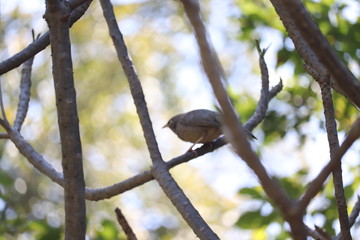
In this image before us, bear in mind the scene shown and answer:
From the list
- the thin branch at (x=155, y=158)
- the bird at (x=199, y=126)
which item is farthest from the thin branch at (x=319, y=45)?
the bird at (x=199, y=126)

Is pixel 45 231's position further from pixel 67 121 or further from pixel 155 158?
pixel 67 121

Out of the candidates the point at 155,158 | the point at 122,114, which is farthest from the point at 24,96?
the point at 122,114

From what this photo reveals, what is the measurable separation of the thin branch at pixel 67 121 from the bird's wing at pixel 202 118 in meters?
2.88

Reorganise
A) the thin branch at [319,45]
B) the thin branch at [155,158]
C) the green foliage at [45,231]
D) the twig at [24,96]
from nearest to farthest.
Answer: the thin branch at [319,45] < the thin branch at [155,158] < the twig at [24,96] < the green foliage at [45,231]

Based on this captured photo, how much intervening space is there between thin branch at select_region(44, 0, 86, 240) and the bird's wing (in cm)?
288

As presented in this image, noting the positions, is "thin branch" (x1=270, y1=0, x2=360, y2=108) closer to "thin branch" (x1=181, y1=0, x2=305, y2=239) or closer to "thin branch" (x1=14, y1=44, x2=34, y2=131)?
"thin branch" (x1=181, y1=0, x2=305, y2=239)

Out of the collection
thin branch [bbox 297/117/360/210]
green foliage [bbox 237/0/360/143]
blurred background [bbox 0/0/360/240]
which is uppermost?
blurred background [bbox 0/0/360/240]

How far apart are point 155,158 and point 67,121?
1.20 m

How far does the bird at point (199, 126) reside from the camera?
14.0 ft

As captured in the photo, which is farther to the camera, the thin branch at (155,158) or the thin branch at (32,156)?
the thin branch at (32,156)

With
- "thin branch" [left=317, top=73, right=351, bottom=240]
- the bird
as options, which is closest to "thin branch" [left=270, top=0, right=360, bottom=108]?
"thin branch" [left=317, top=73, right=351, bottom=240]

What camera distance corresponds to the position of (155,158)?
251 cm

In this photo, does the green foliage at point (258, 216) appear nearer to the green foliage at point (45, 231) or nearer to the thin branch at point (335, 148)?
the green foliage at point (45, 231)

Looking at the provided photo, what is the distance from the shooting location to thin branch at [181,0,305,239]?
85cm
